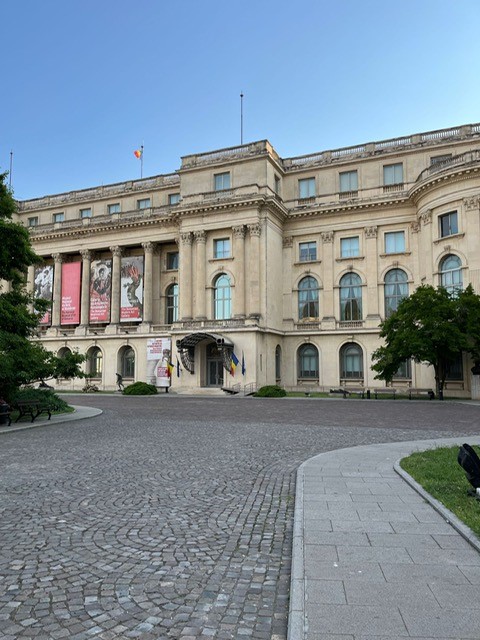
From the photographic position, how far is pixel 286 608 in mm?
4266

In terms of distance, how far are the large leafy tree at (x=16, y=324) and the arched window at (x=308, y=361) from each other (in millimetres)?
28738

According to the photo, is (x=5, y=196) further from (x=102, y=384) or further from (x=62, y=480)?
(x=102, y=384)

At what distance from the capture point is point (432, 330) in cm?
3241

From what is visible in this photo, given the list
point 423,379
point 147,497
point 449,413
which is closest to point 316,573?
point 147,497

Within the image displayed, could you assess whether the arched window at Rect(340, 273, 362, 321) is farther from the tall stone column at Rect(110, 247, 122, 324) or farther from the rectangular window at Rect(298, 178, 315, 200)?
the tall stone column at Rect(110, 247, 122, 324)

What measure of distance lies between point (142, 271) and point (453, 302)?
102ft

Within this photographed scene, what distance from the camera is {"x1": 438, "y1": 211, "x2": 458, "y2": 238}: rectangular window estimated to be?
127ft

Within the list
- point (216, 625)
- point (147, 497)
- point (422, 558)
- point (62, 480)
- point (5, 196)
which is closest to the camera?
point (216, 625)

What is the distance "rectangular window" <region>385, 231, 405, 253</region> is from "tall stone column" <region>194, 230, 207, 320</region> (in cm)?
1689

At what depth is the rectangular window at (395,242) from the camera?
44.6 m

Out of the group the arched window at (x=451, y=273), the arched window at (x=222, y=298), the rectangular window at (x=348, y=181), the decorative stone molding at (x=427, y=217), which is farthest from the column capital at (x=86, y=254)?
the arched window at (x=451, y=273)

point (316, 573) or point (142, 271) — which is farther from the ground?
point (142, 271)

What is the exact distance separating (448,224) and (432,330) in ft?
38.0

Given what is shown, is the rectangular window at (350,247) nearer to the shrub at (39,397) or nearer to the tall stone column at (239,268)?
the tall stone column at (239,268)
